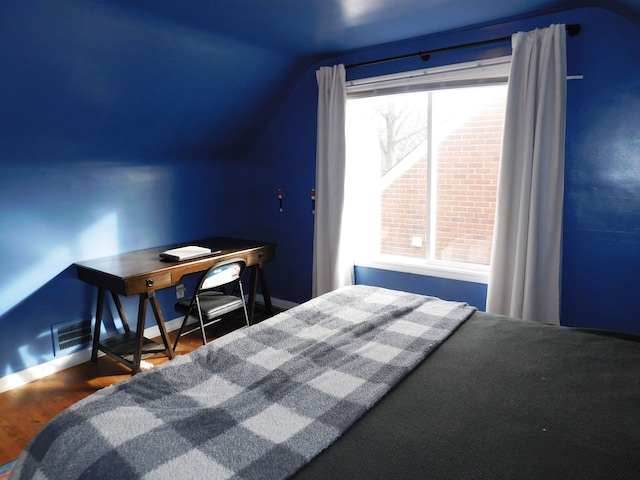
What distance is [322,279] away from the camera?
335cm

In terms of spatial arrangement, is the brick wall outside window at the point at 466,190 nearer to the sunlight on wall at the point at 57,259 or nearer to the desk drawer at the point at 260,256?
the desk drawer at the point at 260,256

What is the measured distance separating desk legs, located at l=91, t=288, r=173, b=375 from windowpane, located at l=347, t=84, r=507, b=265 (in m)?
1.59

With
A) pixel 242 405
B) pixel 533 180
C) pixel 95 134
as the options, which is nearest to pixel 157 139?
pixel 95 134

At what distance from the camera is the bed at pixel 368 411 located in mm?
959

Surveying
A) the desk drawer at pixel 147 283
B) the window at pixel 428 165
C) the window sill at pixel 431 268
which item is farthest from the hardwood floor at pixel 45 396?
the window at pixel 428 165

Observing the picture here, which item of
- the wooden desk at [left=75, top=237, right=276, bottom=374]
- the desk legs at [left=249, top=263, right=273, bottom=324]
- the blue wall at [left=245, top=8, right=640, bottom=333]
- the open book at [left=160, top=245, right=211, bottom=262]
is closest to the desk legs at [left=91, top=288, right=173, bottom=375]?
the wooden desk at [left=75, top=237, right=276, bottom=374]

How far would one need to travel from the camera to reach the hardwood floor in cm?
206

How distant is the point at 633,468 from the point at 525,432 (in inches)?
8.8

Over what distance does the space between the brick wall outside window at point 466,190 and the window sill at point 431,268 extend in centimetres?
10

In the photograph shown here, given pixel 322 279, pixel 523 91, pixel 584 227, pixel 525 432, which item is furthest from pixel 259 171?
pixel 525 432

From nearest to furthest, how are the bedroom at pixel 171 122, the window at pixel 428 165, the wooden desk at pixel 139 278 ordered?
the bedroom at pixel 171 122
the wooden desk at pixel 139 278
the window at pixel 428 165

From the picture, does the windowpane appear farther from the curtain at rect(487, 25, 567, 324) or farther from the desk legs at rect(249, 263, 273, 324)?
the desk legs at rect(249, 263, 273, 324)

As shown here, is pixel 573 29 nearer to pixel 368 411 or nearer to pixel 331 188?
pixel 331 188

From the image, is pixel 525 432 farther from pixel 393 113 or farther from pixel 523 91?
pixel 393 113
